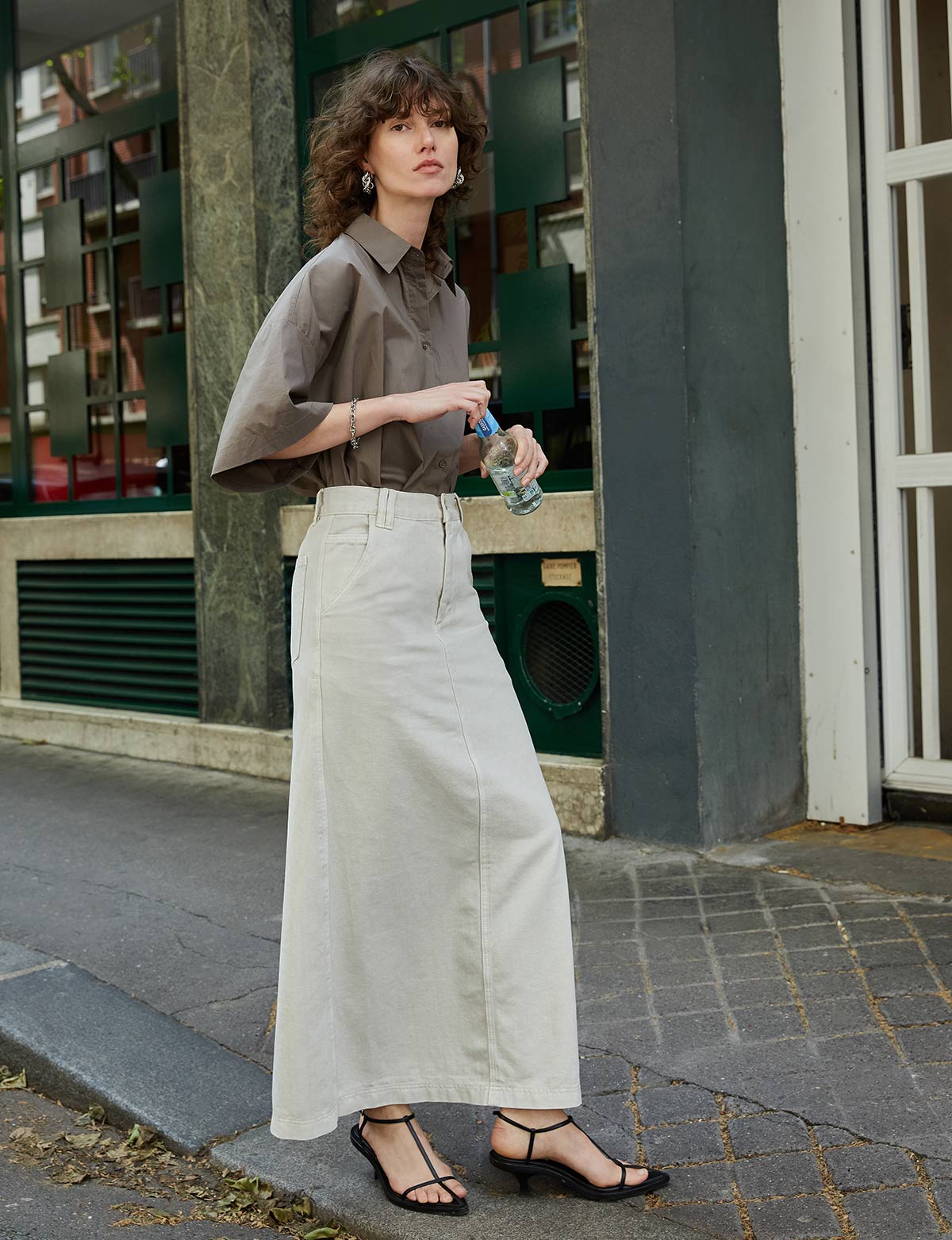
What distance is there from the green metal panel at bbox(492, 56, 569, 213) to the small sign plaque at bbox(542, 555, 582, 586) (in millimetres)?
1379

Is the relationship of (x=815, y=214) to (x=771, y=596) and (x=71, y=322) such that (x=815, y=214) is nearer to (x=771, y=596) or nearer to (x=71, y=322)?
(x=771, y=596)

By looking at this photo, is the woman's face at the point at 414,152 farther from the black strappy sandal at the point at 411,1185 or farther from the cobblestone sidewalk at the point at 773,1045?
the cobblestone sidewalk at the point at 773,1045

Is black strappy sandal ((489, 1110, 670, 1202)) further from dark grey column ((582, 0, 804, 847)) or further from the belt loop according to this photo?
dark grey column ((582, 0, 804, 847))

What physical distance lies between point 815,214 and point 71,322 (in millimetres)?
4464

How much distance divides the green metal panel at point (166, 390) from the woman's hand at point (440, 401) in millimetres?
4697

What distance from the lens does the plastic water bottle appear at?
8.99ft

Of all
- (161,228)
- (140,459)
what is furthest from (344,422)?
(140,459)

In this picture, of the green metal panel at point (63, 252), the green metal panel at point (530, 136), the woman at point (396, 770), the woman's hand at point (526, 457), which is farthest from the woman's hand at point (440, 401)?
the green metal panel at point (63, 252)

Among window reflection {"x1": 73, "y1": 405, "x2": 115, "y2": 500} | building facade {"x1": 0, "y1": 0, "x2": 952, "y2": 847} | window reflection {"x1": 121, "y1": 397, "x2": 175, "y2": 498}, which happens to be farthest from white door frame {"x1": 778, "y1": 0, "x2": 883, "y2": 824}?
window reflection {"x1": 73, "y1": 405, "x2": 115, "y2": 500}

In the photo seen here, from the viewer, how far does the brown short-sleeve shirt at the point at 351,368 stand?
8.45ft

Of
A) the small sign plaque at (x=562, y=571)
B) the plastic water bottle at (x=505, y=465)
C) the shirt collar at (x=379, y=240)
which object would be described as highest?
the shirt collar at (x=379, y=240)

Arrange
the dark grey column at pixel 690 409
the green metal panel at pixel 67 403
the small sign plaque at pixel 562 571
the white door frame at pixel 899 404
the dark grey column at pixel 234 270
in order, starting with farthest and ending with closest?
1. the green metal panel at pixel 67 403
2. the dark grey column at pixel 234 270
3. the small sign plaque at pixel 562 571
4. the white door frame at pixel 899 404
5. the dark grey column at pixel 690 409

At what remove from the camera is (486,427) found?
9.01 feet

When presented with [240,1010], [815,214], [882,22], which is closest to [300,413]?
[240,1010]
